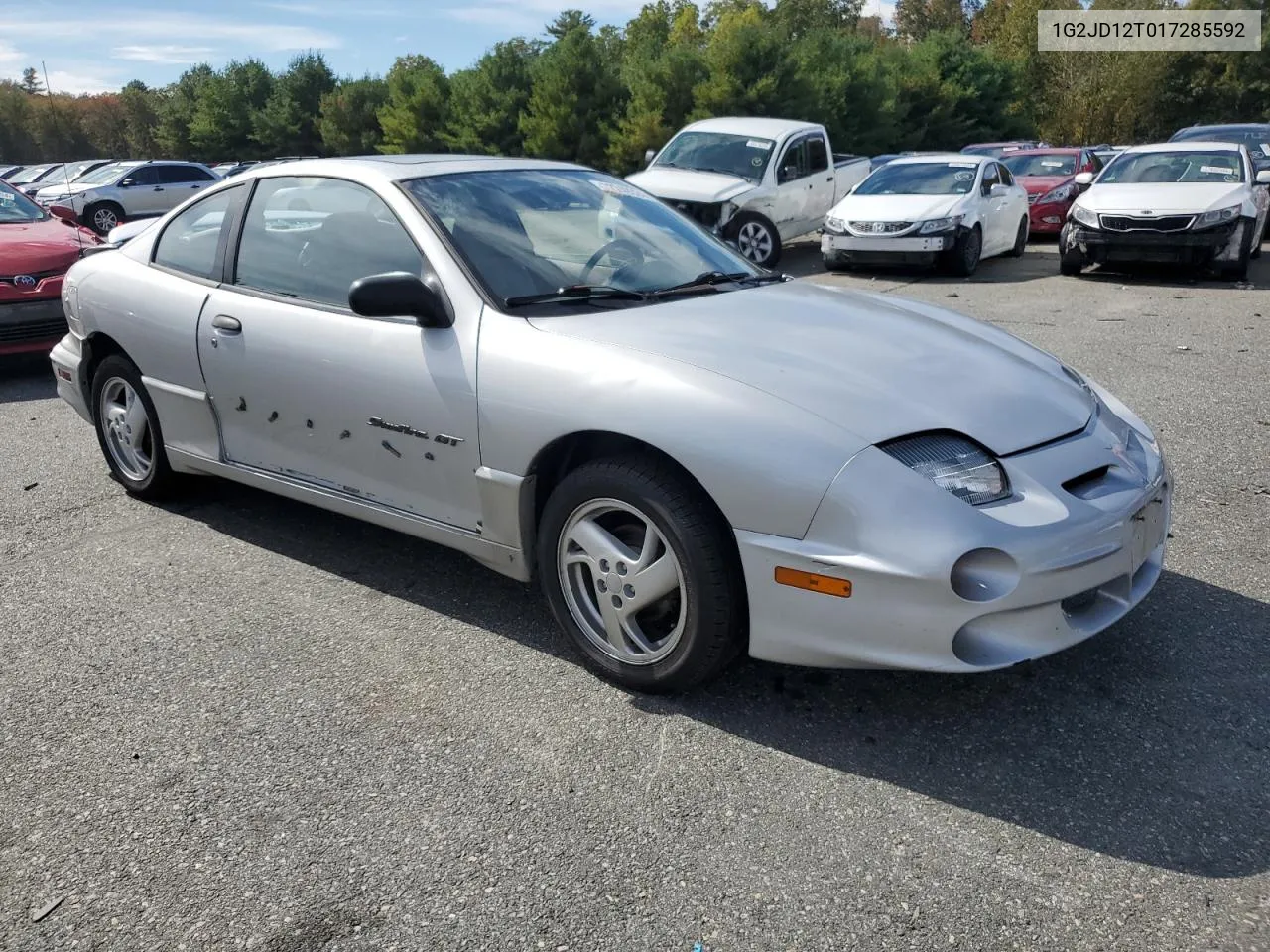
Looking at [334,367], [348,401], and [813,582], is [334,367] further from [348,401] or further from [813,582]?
[813,582]

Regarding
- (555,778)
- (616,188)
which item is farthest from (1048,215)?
(555,778)

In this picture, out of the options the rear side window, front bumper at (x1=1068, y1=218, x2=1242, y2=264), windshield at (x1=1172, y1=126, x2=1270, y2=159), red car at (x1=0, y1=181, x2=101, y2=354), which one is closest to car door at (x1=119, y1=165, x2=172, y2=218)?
red car at (x1=0, y1=181, x2=101, y2=354)

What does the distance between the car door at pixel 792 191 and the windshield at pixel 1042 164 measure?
459cm

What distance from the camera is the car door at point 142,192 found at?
23.2 m

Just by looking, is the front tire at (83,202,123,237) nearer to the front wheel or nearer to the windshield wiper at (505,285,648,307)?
the front wheel

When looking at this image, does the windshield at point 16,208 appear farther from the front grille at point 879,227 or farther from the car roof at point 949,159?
the car roof at point 949,159

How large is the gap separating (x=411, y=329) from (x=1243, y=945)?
2.78 m

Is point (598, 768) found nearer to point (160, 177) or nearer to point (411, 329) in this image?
point (411, 329)

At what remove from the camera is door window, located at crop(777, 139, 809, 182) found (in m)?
13.9

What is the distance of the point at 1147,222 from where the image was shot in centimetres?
1138

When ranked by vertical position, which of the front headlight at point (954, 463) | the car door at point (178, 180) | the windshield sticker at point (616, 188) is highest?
the car door at point (178, 180)

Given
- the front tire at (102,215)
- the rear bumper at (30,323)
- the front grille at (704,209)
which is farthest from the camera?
the front tire at (102,215)

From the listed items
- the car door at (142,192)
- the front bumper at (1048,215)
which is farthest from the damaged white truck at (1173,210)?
the car door at (142,192)

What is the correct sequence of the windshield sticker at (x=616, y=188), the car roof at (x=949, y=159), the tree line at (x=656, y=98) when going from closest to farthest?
the windshield sticker at (x=616, y=188) → the car roof at (x=949, y=159) → the tree line at (x=656, y=98)
